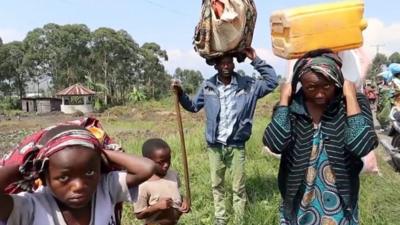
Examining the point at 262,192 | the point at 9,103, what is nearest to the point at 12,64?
the point at 9,103

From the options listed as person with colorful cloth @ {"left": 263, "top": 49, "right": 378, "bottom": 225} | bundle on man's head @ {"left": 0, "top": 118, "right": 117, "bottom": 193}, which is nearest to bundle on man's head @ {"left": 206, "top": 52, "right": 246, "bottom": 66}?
person with colorful cloth @ {"left": 263, "top": 49, "right": 378, "bottom": 225}

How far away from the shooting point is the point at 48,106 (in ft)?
141

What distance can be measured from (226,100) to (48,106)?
4133 centimetres

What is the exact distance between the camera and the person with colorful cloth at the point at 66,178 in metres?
1.62

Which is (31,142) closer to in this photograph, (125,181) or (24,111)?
(125,181)

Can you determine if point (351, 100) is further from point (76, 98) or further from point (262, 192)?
point (76, 98)

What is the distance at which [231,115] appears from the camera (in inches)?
159

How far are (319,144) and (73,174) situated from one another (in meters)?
1.25

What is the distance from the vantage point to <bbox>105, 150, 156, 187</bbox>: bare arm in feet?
5.94

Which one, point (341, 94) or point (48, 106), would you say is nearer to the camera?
point (341, 94)

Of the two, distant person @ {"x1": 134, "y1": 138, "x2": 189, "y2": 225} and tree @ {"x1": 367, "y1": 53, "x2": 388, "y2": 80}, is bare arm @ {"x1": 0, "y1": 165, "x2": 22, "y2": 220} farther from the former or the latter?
tree @ {"x1": 367, "y1": 53, "x2": 388, "y2": 80}

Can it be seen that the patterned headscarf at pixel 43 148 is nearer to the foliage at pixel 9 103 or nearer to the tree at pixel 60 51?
the tree at pixel 60 51

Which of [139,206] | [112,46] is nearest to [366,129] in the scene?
[139,206]

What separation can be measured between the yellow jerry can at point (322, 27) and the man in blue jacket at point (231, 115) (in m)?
1.14
